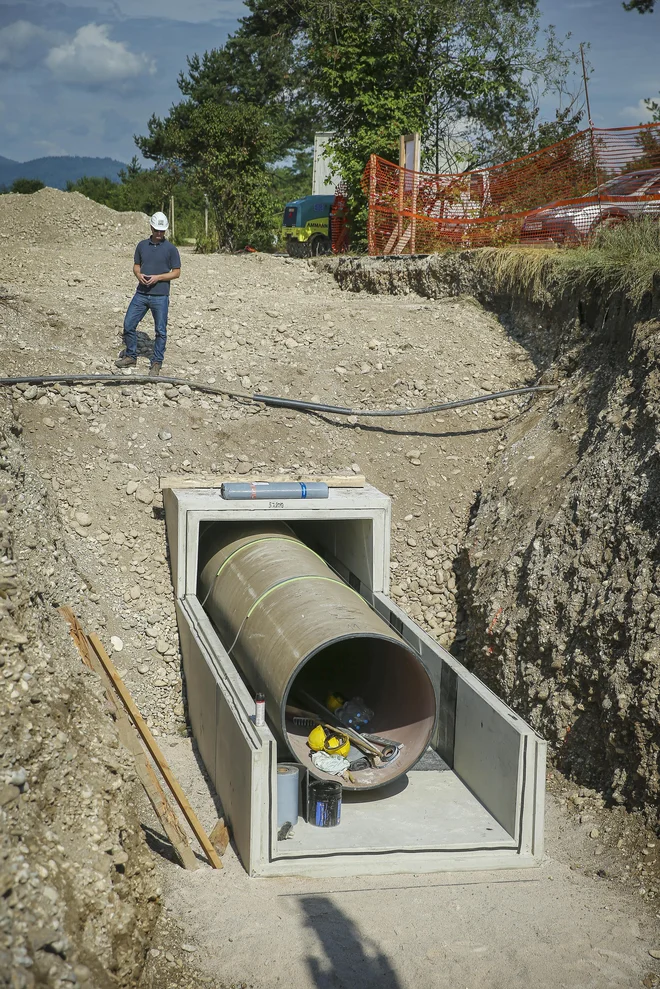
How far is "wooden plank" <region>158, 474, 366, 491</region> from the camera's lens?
29.7ft

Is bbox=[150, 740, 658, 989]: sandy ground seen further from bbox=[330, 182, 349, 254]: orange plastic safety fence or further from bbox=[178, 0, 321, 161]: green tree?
bbox=[178, 0, 321, 161]: green tree

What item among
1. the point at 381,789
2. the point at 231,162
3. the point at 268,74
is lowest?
the point at 381,789

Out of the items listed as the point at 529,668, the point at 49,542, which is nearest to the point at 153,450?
the point at 49,542

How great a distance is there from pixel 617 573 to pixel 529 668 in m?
1.22

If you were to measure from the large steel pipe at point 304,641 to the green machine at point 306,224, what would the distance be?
12.3 m

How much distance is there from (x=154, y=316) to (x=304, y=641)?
509 cm

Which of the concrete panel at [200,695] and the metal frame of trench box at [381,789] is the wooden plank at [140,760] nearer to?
the metal frame of trench box at [381,789]

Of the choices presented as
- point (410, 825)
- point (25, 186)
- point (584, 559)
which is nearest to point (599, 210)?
point (584, 559)

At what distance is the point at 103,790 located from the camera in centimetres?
570

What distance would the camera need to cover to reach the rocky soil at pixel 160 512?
5.05 metres

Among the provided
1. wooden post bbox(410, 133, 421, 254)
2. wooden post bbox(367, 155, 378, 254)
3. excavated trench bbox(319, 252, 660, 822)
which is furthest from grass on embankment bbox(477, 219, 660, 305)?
wooden post bbox(367, 155, 378, 254)

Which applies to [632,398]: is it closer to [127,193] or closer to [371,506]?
[371,506]

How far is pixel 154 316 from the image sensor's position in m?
10.2

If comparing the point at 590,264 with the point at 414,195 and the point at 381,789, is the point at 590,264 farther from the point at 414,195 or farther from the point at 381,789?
the point at 381,789
